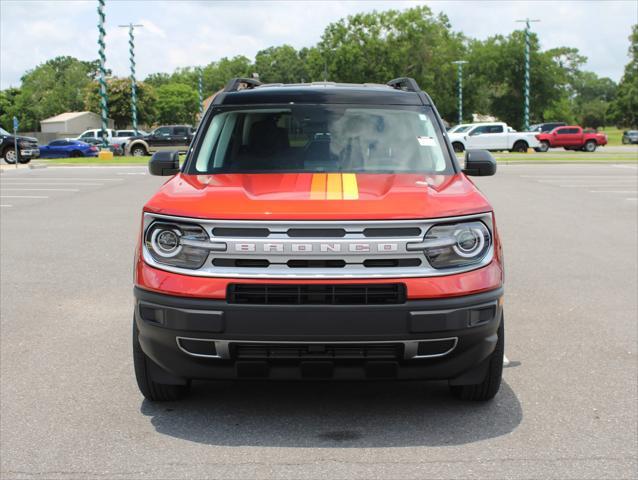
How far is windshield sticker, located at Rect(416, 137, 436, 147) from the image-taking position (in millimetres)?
5246

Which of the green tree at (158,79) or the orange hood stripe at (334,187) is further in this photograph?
the green tree at (158,79)

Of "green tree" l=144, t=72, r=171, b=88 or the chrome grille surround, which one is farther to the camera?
"green tree" l=144, t=72, r=171, b=88

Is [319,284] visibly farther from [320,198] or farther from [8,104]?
[8,104]

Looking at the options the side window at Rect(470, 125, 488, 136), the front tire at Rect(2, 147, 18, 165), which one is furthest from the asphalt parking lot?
the side window at Rect(470, 125, 488, 136)

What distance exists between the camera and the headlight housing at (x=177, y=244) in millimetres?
4068

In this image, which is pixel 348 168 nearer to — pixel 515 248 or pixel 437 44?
pixel 515 248

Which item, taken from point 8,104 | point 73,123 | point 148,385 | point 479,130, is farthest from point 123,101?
point 148,385

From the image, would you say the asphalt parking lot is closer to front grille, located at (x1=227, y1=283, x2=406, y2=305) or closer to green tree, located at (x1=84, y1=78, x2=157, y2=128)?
front grille, located at (x1=227, y1=283, x2=406, y2=305)

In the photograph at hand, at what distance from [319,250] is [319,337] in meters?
0.39

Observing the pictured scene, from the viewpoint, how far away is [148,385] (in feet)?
→ 15.0

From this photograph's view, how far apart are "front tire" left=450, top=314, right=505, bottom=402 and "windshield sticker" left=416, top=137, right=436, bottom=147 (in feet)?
4.03

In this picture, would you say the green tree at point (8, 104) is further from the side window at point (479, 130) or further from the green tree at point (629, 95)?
the side window at point (479, 130)

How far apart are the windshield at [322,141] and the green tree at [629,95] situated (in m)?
94.7

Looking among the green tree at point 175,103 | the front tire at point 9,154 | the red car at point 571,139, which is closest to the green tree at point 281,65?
the green tree at point 175,103
